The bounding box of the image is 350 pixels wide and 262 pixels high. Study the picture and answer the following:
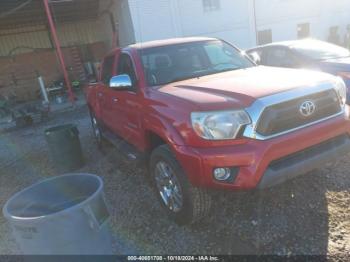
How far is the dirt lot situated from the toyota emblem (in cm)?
102

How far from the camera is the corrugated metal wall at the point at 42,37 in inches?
737

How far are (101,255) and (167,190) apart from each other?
115cm

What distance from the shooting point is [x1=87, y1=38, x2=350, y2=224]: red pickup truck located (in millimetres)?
2791

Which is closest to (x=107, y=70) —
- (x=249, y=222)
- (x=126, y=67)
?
(x=126, y=67)

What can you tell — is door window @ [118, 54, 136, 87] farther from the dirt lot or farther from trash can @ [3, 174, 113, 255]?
trash can @ [3, 174, 113, 255]

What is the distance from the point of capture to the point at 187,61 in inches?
165

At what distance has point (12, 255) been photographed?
3.48 m

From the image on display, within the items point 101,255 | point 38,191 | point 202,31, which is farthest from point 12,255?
point 202,31

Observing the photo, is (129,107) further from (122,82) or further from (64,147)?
(64,147)

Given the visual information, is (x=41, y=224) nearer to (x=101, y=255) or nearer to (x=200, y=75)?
(x=101, y=255)

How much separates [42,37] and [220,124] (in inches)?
762

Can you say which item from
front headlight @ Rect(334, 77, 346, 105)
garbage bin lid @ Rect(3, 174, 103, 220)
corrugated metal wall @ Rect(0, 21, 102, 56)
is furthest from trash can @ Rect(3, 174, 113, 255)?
corrugated metal wall @ Rect(0, 21, 102, 56)

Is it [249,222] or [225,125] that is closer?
[225,125]

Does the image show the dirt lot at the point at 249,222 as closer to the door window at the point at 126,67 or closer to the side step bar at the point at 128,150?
the side step bar at the point at 128,150
